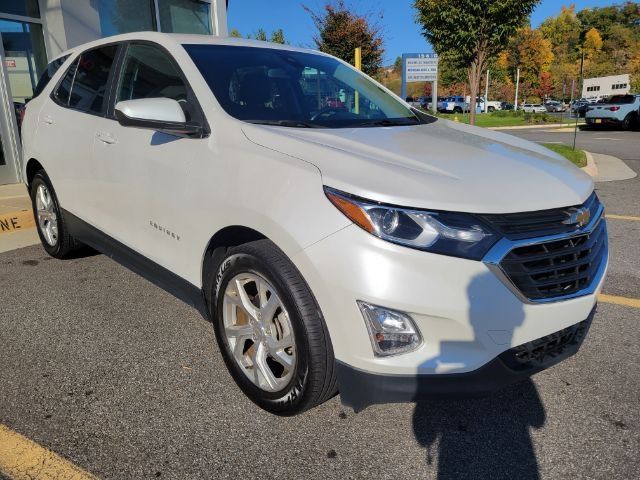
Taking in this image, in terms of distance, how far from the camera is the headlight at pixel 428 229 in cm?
181

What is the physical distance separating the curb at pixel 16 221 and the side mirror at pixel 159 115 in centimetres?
358

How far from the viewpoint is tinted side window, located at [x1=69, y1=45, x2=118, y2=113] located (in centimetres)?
347

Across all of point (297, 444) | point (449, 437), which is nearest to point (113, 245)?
point (297, 444)

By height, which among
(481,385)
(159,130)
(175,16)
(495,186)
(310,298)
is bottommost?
(481,385)

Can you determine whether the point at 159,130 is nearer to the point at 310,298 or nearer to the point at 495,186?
the point at 310,298

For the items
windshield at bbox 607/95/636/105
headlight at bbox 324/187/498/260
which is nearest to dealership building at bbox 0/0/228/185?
headlight at bbox 324/187/498/260

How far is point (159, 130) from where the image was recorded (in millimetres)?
2611

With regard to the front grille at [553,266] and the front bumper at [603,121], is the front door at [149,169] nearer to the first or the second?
the front grille at [553,266]

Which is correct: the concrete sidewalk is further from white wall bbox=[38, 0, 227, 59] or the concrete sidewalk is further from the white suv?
white wall bbox=[38, 0, 227, 59]

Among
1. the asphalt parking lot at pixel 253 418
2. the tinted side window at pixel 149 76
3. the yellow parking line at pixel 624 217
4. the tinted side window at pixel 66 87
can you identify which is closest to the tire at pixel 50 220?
the tinted side window at pixel 66 87

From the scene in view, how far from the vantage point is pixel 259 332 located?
230cm

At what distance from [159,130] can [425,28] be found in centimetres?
1453

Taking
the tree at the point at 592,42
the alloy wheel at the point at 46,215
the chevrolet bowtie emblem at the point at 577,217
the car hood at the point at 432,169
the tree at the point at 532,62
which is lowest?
the alloy wheel at the point at 46,215

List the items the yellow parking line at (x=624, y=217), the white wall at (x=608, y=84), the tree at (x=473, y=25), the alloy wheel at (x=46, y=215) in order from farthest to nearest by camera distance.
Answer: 1. the white wall at (x=608, y=84)
2. the tree at (x=473, y=25)
3. the yellow parking line at (x=624, y=217)
4. the alloy wheel at (x=46, y=215)
